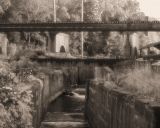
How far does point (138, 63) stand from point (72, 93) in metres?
17.6

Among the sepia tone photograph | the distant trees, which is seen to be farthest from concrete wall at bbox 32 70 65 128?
the distant trees

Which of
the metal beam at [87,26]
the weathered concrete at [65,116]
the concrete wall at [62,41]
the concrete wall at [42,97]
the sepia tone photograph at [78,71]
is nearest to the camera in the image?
the sepia tone photograph at [78,71]

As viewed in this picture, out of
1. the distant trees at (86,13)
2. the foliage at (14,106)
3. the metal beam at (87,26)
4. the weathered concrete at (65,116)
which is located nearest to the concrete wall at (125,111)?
the foliage at (14,106)

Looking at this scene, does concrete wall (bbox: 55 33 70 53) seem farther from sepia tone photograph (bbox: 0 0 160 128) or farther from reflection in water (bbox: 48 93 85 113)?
reflection in water (bbox: 48 93 85 113)

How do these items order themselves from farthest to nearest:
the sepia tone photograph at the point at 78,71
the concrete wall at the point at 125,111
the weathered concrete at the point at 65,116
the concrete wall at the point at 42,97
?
1. the weathered concrete at the point at 65,116
2. the concrete wall at the point at 42,97
3. the sepia tone photograph at the point at 78,71
4. the concrete wall at the point at 125,111

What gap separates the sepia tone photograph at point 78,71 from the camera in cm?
956

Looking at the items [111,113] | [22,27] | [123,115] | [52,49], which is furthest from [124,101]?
[52,49]

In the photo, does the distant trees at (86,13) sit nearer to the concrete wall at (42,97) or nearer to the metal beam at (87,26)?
the concrete wall at (42,97)

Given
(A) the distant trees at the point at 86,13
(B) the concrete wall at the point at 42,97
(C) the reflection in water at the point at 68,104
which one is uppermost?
(A) the distant trees at the point at 86,13

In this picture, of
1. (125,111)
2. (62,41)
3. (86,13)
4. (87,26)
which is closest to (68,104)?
(87,26)

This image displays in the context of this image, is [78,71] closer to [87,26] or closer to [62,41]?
[87,26]

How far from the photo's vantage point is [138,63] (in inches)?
644

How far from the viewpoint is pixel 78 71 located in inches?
1497

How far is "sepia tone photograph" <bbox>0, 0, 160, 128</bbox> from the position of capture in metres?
9.56
